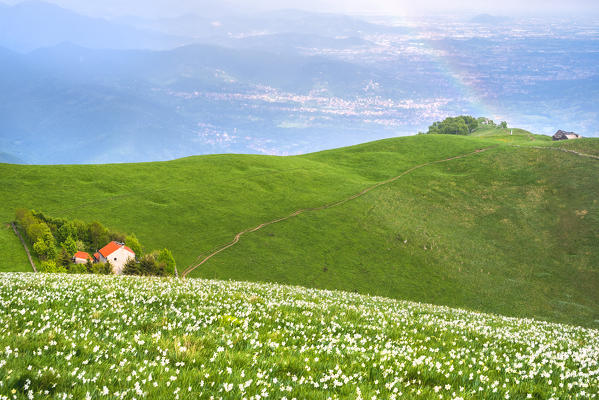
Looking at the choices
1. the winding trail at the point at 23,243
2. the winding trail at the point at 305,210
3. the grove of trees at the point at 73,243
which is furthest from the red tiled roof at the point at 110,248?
the winding trail at the point at 305,210

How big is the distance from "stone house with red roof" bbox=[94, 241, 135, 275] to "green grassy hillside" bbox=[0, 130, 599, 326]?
6.51 m

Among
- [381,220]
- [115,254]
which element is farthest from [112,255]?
[381,220]

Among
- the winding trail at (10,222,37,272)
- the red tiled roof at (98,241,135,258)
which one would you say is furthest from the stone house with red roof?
the winding trail at (10,222,37,272)

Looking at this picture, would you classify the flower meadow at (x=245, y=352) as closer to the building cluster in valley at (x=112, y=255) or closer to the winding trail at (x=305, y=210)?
the winding trail at (x=305, y=210)

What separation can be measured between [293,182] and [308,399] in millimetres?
96312

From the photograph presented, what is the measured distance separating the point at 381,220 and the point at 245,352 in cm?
7788

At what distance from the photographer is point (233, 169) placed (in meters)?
109

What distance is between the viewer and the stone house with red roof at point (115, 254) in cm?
5900

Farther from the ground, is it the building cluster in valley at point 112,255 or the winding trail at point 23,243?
the winding trail at point 23,243

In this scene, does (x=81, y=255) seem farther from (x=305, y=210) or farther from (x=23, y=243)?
(x=305, y=210)

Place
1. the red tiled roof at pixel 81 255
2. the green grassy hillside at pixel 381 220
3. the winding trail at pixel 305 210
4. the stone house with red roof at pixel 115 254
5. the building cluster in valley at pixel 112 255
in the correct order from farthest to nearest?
the winding trail at pixel 305 210, the green grassy hillside at pixel 381 220, the stone house with red roof at pixel 115 254, the building cluster in valley at pixel 112 255, the red tiled roof at pixel 81 255

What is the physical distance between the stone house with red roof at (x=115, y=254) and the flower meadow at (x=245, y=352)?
166ft

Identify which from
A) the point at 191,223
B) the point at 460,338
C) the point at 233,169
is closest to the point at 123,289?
the point at 460,338

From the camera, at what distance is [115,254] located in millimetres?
59719
